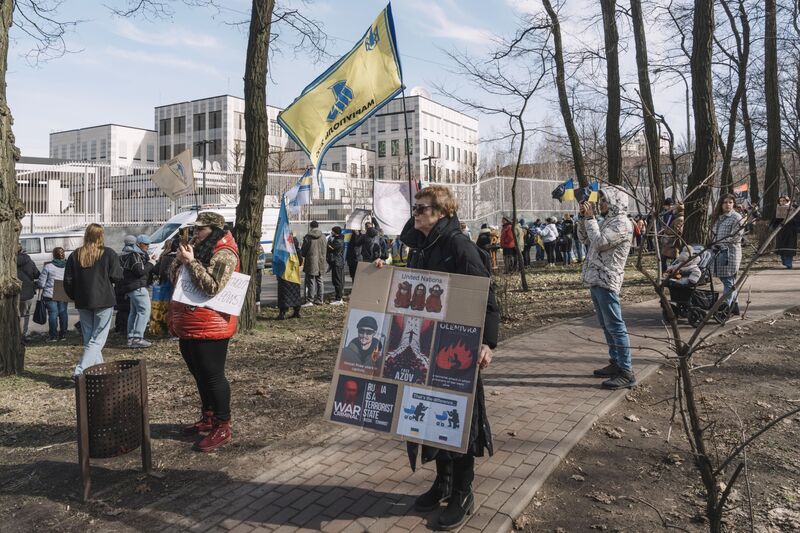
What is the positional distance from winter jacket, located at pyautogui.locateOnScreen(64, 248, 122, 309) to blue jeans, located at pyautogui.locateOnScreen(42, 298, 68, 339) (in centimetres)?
431

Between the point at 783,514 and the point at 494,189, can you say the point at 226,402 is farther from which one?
the point at 494,189

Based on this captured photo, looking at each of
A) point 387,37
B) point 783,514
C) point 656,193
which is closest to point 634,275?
point 387,37

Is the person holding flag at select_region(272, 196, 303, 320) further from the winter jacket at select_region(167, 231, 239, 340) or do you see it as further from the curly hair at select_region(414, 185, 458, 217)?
the curly hair at select_region(414, 185, 458, 217)

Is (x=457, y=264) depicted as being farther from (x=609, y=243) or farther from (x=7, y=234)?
(x=7, y=234)

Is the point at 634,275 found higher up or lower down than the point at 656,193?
lower down

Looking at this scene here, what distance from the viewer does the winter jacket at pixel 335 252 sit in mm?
14539

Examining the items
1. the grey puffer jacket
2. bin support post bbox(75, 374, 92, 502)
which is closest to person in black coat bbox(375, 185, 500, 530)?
bin support post bbox(75, 374, 92, 502)

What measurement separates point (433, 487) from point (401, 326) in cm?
106

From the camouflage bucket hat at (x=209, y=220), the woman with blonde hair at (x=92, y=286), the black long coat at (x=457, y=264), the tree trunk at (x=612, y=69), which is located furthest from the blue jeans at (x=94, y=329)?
the tree trunk at (x=612, y=69)

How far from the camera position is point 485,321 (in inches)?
138

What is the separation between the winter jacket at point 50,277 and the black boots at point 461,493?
31.4ft

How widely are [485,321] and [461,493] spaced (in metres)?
1.04

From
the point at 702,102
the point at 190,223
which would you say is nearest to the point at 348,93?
the point at 702,102

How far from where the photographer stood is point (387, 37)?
8.09 m
